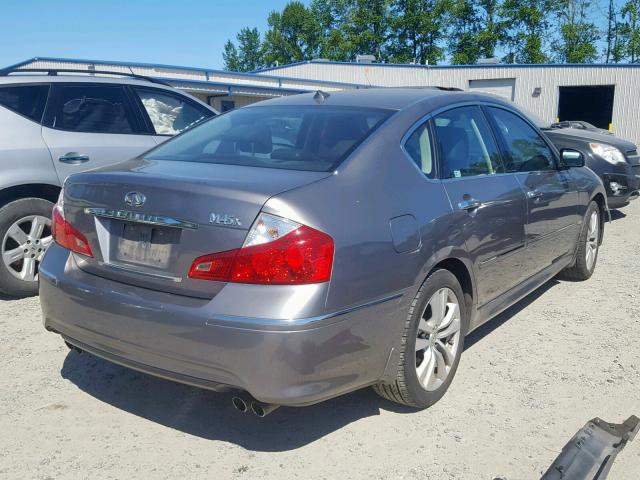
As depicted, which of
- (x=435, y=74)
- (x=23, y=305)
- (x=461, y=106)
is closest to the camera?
(x=461, y=106)

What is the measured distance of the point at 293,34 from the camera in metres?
77.3

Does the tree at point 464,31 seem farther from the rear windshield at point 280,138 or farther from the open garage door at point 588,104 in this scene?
the rear windshield at point 280,138

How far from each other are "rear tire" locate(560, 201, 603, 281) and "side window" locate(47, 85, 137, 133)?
405 centimetres

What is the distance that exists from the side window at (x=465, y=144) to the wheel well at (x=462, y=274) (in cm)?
48

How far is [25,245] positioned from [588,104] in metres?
38.8

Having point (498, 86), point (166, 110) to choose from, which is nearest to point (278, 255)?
point (166, 110)

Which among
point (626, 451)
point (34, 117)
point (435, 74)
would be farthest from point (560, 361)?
point (435, 74)

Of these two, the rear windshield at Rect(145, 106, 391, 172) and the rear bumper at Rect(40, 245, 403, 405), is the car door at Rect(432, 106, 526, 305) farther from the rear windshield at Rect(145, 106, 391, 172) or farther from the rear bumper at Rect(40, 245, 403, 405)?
the rear bumper at Rect(40, 245, 403, 405)

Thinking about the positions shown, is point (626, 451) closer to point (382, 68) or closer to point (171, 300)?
point (171, 300)

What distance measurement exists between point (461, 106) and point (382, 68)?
3451 cm

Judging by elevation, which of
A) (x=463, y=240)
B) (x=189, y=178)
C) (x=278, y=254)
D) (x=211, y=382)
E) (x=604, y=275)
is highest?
(x=189, y=178)

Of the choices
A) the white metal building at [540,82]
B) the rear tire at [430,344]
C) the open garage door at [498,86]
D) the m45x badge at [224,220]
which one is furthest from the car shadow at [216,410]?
the open garage door at [498,86]

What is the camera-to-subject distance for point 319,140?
3361 mm

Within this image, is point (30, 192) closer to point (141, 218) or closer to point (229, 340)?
point (141, 218)
